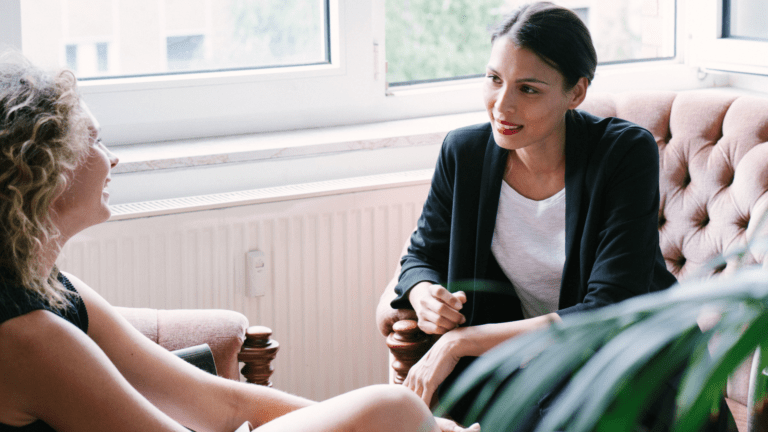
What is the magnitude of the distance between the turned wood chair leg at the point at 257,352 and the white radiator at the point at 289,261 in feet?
1.54

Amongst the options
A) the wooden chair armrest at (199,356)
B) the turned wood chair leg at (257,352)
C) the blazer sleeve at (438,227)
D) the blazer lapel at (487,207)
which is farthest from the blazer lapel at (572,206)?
the wooden chair armrest at (199,356)

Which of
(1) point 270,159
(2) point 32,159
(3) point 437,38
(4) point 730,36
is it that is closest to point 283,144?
(1) point 270,159

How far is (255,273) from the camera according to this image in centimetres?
198

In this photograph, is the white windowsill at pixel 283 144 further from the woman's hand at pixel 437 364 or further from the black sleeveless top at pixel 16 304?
the black sleeveless top at pixel 16 304

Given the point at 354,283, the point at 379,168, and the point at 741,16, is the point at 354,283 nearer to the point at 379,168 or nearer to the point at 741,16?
the point at 379,168

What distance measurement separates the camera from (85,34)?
2045 millimetres

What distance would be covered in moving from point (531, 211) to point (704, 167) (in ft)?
1.56

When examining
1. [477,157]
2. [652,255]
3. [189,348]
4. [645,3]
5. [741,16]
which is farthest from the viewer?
[645,3]

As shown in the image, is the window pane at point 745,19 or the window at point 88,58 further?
the window pane at point 745,19

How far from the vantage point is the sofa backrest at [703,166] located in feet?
5.68

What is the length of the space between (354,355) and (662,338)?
1.94 meters

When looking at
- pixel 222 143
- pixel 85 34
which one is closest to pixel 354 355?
pixel 222 143

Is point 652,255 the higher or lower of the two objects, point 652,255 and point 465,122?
the lower

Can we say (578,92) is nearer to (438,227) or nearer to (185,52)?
(438,227)
